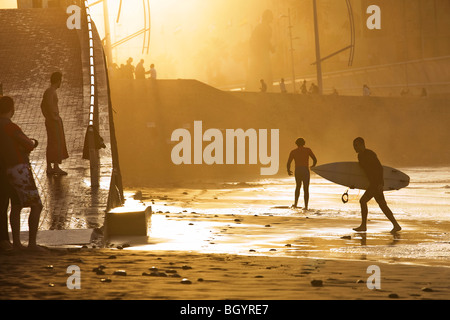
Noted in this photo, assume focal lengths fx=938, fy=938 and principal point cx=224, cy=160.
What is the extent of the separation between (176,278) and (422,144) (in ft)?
159

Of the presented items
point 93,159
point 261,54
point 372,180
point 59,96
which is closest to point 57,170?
point 93,159

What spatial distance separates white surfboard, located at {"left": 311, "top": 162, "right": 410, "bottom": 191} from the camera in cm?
1670

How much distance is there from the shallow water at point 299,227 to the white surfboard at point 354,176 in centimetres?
66

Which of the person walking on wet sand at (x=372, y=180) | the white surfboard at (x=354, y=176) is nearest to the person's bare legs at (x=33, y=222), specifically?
the person walking on wet sand at (x=372, y=180)

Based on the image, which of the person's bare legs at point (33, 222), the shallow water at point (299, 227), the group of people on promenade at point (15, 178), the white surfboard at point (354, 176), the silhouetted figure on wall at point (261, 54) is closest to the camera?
the group of people on promenade at point (15, 178)

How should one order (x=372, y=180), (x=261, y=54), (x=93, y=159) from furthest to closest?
(x=261, y=54)
(x=372, y=180)
(x=93, y=159)

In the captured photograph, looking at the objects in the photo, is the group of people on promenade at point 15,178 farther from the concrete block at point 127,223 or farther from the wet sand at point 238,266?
the concrete block at point 127,223

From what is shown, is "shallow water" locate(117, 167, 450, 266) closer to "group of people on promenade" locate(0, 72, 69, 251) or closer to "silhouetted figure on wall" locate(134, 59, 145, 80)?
"group of people on promenade" locate(0, 72, 69, 251)

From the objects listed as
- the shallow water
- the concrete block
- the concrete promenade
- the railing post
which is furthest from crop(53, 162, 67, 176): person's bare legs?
the concrete block

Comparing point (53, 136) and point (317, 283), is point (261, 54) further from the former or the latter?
point (317, 283)

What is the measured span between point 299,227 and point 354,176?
205 cm

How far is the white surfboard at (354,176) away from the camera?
16.7 m

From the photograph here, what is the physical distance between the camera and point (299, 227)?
604 inches

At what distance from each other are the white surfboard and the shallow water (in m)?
0.66
